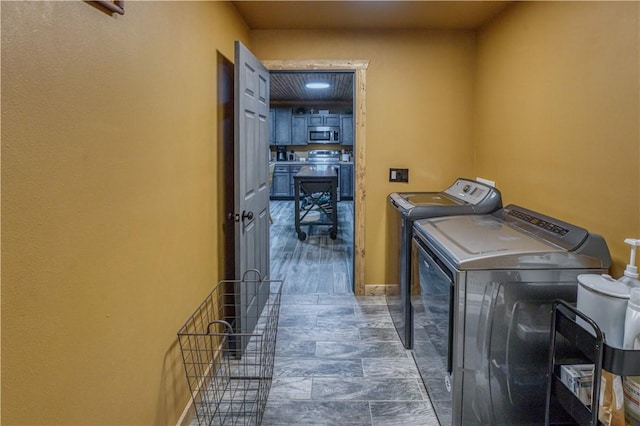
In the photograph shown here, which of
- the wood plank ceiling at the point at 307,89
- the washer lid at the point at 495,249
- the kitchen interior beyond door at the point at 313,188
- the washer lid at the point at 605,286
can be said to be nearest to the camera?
the washer lid at the point at 605,286

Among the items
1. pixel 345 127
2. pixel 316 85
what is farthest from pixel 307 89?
pixel 345 127

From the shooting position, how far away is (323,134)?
32.8 ft

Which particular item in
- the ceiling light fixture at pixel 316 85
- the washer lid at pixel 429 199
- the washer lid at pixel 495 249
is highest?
the ceiling light fixture at pixel 316 85

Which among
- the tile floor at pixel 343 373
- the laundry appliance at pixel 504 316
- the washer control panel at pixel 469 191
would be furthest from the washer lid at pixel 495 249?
the tile floor at pixel 343 373

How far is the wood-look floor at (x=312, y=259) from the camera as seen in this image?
397 centimetres

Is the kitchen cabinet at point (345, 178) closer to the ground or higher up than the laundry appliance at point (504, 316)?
higher up

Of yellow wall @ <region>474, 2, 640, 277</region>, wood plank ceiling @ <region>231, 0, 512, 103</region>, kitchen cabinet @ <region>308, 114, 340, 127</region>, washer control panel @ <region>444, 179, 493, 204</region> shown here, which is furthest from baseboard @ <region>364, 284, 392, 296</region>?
kitchen cabinet @ <region>308, 114, 340, 127</region>

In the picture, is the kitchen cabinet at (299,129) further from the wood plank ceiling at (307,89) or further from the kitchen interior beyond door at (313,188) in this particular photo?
the wood plank ceiling at (307,89)

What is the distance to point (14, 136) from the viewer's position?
871mm

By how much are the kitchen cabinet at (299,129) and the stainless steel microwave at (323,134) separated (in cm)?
12

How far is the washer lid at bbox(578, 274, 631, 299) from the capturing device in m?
1.30

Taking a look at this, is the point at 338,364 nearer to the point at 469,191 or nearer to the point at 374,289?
the point at 374,289

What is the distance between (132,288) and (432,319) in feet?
4.52

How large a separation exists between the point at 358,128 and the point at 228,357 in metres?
2.14
